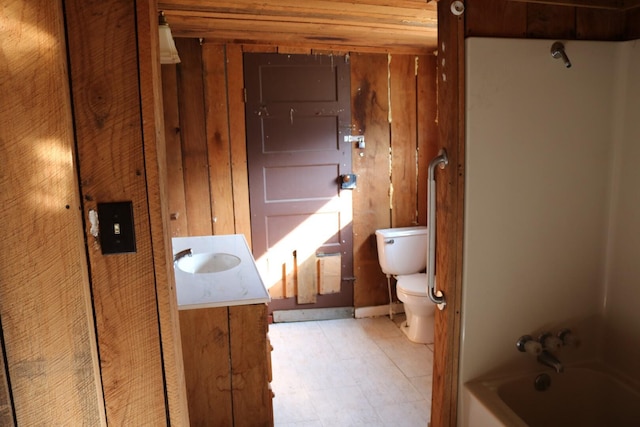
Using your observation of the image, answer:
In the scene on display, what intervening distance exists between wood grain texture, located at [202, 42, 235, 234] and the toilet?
1153 millimetres

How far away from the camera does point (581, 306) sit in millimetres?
1935

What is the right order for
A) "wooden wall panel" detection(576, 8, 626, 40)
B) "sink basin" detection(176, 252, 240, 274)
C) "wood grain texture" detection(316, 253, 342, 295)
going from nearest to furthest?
"wooden wall panel" detection(576, 8, 626, 40), "sink basin" detection(176, 252, 240, 274), "wood grain texture" detection(316, 253, 342, 295)

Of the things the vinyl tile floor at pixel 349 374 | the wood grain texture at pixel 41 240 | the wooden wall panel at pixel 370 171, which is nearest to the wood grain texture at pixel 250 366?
the vinyl tile floor at pixel 349 374

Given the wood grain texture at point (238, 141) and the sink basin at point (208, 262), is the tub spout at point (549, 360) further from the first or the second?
the wood grain texture at point (238, 141)

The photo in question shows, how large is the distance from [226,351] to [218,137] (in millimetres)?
1813

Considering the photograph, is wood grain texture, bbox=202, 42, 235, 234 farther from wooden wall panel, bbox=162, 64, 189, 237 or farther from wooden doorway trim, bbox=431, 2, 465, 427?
wooden doorway trim, bbox=431, 2, 465, 427

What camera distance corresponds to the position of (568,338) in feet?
6.14

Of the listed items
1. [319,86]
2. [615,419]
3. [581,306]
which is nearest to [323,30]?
[319,86]

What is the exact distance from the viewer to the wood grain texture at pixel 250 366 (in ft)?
6.48

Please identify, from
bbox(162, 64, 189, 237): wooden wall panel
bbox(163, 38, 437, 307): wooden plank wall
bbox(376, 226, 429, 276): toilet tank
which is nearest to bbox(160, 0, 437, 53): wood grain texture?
bbox(163, 38, 437, 307): wooden plank wall

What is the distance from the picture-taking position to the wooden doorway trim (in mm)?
1650

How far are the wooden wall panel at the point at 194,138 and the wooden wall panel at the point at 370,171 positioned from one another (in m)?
1.10

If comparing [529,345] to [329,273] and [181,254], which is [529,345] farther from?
[329,273]

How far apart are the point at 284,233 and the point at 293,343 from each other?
0.80 metres
